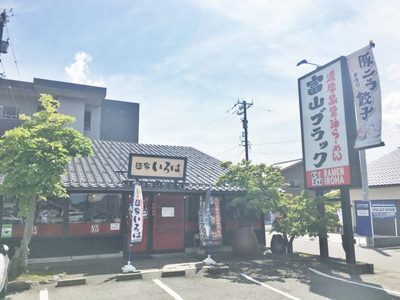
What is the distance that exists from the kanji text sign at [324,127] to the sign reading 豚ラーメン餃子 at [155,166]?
5.03m

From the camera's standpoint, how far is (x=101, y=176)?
44.6ft

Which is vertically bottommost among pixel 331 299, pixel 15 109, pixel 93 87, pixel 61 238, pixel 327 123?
pixel 331 299

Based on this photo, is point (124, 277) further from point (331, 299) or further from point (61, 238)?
point (331, 299)

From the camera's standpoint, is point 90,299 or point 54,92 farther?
point 54,92

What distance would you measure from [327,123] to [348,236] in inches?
155

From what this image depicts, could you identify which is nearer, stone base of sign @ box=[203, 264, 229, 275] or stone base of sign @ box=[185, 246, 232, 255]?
stone base of sign @ box=[203, 264, 229, 275]

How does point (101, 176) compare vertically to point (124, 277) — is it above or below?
above

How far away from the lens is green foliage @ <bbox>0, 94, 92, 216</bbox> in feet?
31.2

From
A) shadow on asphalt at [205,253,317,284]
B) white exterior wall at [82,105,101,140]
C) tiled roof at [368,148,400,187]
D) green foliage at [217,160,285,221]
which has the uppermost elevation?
white exterior wall at [82,105,101,140]

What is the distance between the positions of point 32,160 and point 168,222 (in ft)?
21.4

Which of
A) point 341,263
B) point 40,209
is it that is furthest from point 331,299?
point 40,209

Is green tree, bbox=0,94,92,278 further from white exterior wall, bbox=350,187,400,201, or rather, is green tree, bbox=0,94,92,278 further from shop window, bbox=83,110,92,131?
white exterior wall, bbox=350,187,400,201

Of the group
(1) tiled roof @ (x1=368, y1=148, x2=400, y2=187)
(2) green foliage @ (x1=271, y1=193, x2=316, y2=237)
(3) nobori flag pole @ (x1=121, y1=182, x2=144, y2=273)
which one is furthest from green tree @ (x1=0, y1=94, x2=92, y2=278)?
(1) tiled roof @ (x1=368, y1=148, x2=400, y2=187)

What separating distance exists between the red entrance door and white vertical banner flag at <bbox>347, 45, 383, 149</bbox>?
297 inches
